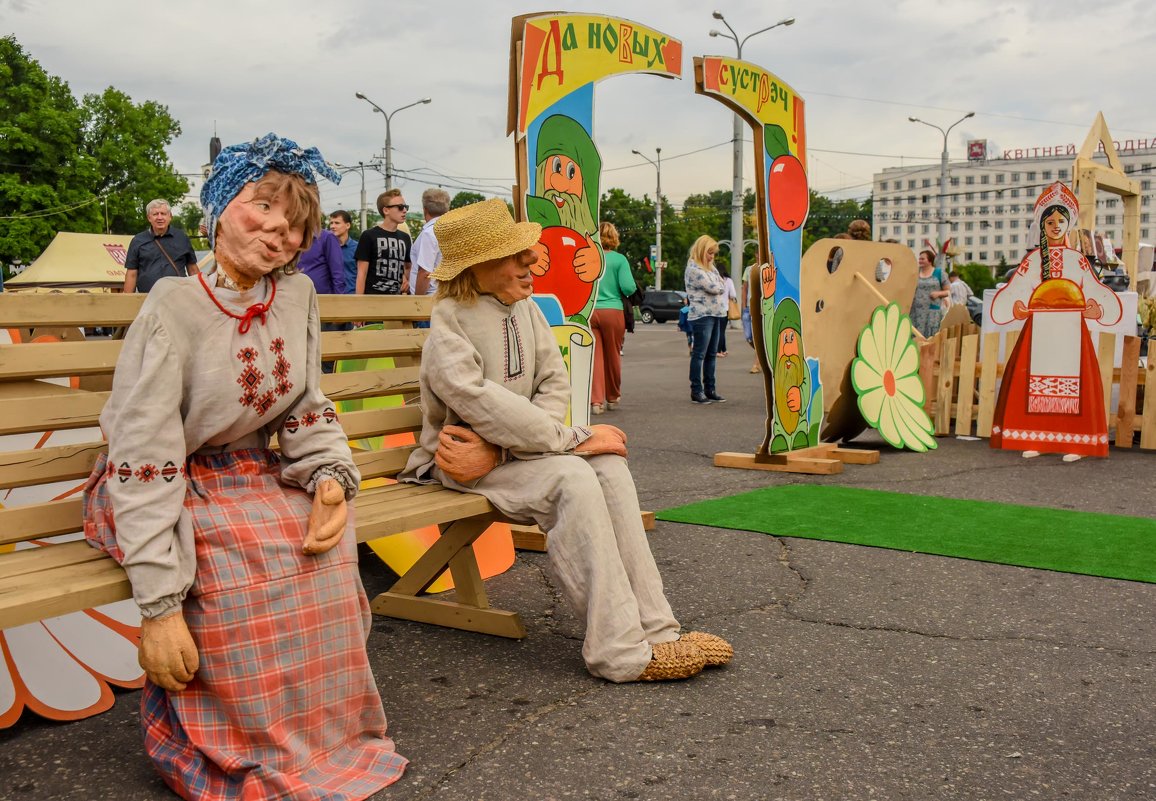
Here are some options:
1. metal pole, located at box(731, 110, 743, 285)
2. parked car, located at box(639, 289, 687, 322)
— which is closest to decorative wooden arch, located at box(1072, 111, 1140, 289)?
metal pole, located at box(731, 110, 743, 285)

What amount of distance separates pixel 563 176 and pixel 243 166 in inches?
95.0

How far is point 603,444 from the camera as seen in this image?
350cm

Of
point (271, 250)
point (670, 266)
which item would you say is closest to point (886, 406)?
point (271, 250)

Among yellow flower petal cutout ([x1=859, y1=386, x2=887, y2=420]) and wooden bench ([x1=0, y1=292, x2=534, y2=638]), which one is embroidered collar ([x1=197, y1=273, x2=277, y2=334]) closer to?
wooden bench ([x1=0, y1=292, x2=534, y2=638])

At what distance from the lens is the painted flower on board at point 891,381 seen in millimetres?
7848

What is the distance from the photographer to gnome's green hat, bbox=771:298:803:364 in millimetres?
6904

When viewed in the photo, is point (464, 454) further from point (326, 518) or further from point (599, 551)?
point (326, 518)

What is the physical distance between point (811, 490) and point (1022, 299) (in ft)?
9.43

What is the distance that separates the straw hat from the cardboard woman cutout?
18.3 feet

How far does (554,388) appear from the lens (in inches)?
149

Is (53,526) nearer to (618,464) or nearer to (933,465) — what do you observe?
(618,464)

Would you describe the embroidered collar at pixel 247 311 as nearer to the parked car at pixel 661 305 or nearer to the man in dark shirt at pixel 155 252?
the man in dark shirt at pixel 155 252

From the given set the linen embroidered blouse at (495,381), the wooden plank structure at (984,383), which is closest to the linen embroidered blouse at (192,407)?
the linen embroidered blouse at (495,381)

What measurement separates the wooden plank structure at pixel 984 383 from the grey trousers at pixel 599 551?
5911 millimetres
